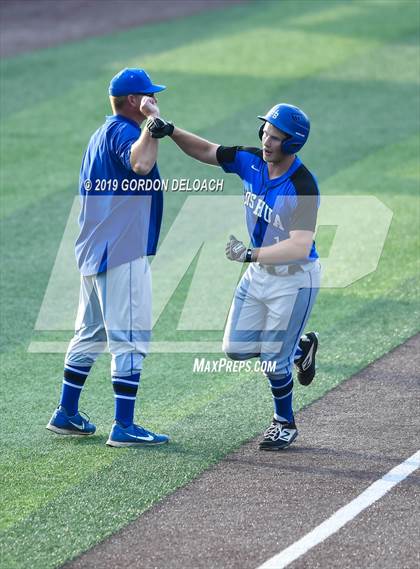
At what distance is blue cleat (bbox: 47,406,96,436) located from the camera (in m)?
6.88

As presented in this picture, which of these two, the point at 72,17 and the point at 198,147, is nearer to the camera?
the point at 198,147

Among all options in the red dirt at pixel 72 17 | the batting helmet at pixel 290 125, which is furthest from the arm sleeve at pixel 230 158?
the red dirt at pixel 72 17

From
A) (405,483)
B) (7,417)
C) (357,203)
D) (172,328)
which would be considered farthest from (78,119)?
(405,483)

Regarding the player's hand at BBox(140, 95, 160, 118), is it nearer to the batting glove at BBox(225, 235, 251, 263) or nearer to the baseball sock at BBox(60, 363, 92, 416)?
the batting glove at BBox(225, 235, 251, 263)

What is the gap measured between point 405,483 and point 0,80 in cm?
1169

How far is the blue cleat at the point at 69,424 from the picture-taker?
22.6ft

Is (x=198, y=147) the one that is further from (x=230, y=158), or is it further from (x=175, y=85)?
(x=175, y=85)

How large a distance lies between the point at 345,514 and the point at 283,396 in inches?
42.0

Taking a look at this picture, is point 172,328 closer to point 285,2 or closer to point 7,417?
point 7,417

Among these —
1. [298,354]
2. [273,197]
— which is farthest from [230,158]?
[298,354]

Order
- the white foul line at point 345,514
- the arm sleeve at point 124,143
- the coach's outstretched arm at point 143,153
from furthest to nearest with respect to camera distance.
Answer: the arm sleeve at point 124,143 → the coach's outstretched arm at point 143,153 → the white foul line at point 345,514

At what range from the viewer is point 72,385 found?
685cm

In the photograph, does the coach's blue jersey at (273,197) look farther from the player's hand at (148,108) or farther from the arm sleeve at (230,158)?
the player's hand at (148,108)

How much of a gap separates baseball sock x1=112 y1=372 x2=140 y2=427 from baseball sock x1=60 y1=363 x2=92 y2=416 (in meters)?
0.27
